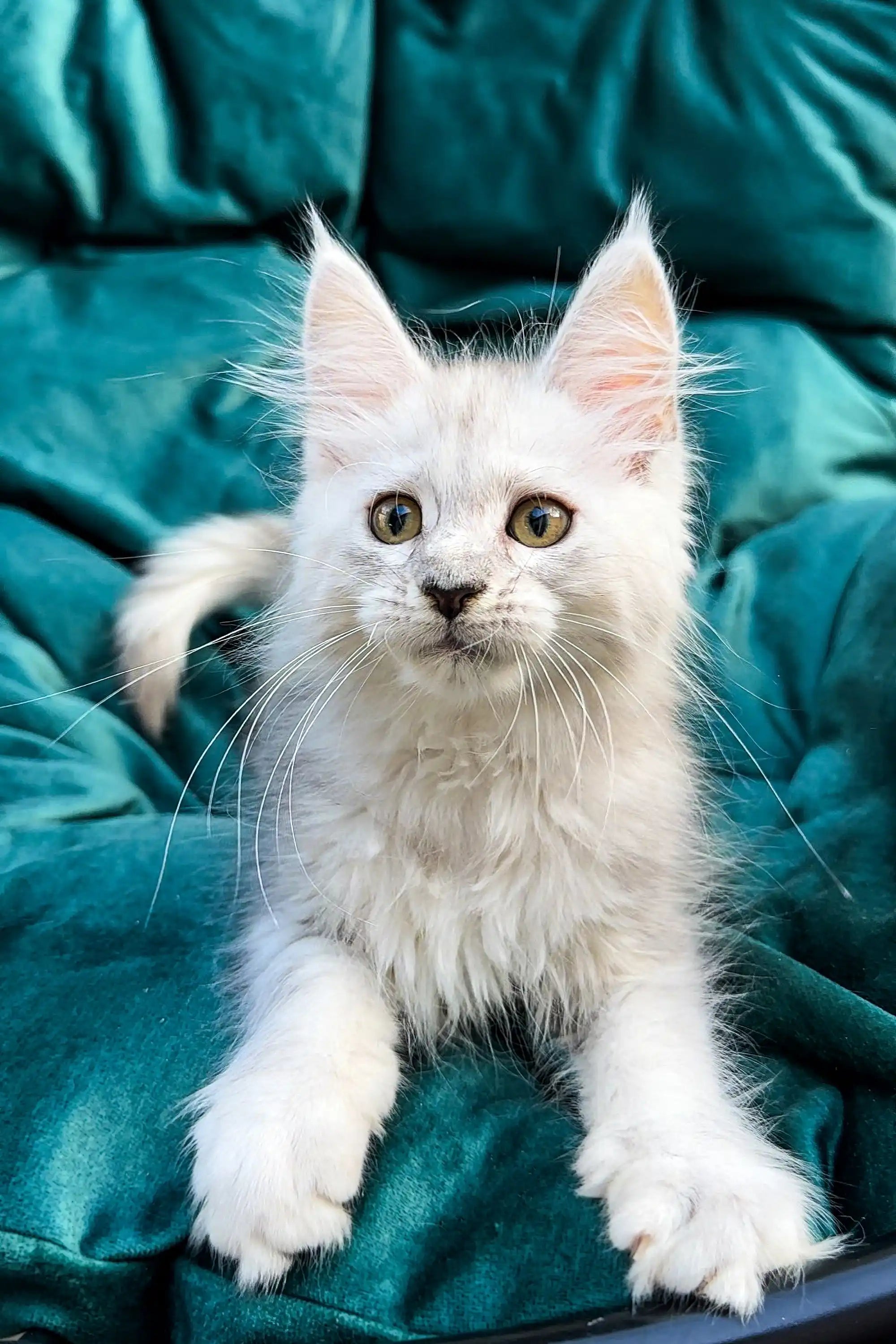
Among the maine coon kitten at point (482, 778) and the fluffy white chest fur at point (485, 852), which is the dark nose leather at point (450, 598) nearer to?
the maine coon kitten at point (482, 778)

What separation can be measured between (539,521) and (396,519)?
144 millimetres

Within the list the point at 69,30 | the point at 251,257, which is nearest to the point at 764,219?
the point at 251,257

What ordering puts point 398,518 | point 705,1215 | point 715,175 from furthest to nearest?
point 715,175
point 398,518
point 705,1215

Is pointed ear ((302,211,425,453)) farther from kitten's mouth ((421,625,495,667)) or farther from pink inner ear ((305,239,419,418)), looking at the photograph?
kitten's mouth ((421,625,495,667))

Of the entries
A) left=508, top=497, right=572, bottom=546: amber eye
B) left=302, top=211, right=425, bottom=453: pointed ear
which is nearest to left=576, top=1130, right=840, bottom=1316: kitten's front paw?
left=508, top=497, right=572, bottom=546: amber eye

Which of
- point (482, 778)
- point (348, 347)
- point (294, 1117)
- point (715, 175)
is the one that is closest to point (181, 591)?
point (348, 347)

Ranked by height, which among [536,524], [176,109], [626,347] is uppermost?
[176,109]

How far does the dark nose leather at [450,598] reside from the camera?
2.82ft

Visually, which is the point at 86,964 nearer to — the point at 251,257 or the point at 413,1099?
the point at 413,1099

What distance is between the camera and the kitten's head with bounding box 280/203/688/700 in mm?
893

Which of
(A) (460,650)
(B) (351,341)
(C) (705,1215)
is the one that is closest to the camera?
Result: (C) (705,1215)

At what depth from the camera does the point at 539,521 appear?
0.95m

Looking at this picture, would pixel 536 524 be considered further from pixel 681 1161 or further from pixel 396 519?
pixel 681 1161

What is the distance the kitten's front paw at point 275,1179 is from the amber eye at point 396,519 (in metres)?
0.51
